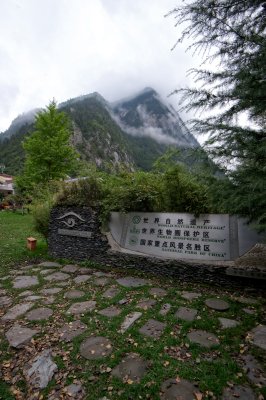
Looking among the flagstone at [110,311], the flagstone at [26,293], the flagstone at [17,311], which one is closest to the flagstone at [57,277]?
the flagstone at [26,293]

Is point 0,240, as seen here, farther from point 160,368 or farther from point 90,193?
point 160,368

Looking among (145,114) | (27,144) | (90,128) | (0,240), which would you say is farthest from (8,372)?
(145,114)

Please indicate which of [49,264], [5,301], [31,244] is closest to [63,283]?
[5,301]

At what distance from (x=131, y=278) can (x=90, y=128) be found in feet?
323

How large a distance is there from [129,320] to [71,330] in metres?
0.76

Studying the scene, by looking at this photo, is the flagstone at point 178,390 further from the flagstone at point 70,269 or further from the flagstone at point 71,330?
the flagstone at point 70,269

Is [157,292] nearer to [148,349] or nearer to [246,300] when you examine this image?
[246,300]

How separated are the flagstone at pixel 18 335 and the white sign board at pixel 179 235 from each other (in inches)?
112

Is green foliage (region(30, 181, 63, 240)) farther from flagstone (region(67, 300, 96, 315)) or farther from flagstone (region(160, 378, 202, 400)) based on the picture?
flagstone (region(160, 378, 202, 400))

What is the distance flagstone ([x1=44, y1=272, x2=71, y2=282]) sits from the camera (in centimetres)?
529

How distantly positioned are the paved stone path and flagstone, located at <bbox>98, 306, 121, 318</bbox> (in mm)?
14

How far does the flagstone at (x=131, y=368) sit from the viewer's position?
2.47 metres

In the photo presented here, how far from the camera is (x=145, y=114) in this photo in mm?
171750

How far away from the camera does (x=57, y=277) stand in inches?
213
